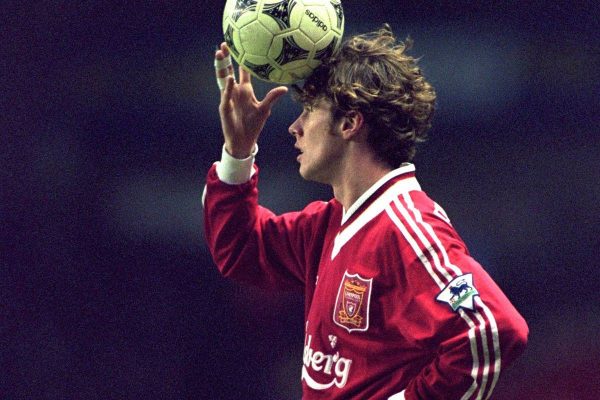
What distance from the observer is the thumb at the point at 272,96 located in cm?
245

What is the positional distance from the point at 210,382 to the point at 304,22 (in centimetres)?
178

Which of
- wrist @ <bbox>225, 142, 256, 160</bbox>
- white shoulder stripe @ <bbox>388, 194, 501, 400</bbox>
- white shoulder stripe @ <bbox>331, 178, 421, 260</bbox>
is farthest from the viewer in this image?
wrist @ <bbox>225, 142, 256, 160</bbox>

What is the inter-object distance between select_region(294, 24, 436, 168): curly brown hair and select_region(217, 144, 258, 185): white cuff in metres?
0.25

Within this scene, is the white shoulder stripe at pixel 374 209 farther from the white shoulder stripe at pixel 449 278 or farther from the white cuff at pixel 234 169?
the white cuff at pixel 234 169

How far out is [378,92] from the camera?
2.38 m

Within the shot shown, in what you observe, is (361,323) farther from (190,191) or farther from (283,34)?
(190,191)

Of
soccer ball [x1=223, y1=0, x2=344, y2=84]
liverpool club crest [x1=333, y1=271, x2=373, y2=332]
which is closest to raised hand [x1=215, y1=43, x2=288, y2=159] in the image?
soccer ball [x1=223, y1=0, x2=344, y2=84]

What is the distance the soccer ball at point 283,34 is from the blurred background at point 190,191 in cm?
130

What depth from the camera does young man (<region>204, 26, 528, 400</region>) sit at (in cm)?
204

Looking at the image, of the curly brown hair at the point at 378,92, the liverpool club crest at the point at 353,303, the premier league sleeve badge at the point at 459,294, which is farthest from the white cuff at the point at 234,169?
the premier league sleeve badge at the point at 459,294

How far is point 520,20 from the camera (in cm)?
363

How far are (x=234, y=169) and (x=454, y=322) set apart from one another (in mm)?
823

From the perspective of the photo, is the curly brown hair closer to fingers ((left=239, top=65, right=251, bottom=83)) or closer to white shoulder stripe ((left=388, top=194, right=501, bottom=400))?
fingers ((left=239, top=65, right=251, bottom=83))

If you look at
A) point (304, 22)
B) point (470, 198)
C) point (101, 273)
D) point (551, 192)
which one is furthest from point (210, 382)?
point (304, 22)
